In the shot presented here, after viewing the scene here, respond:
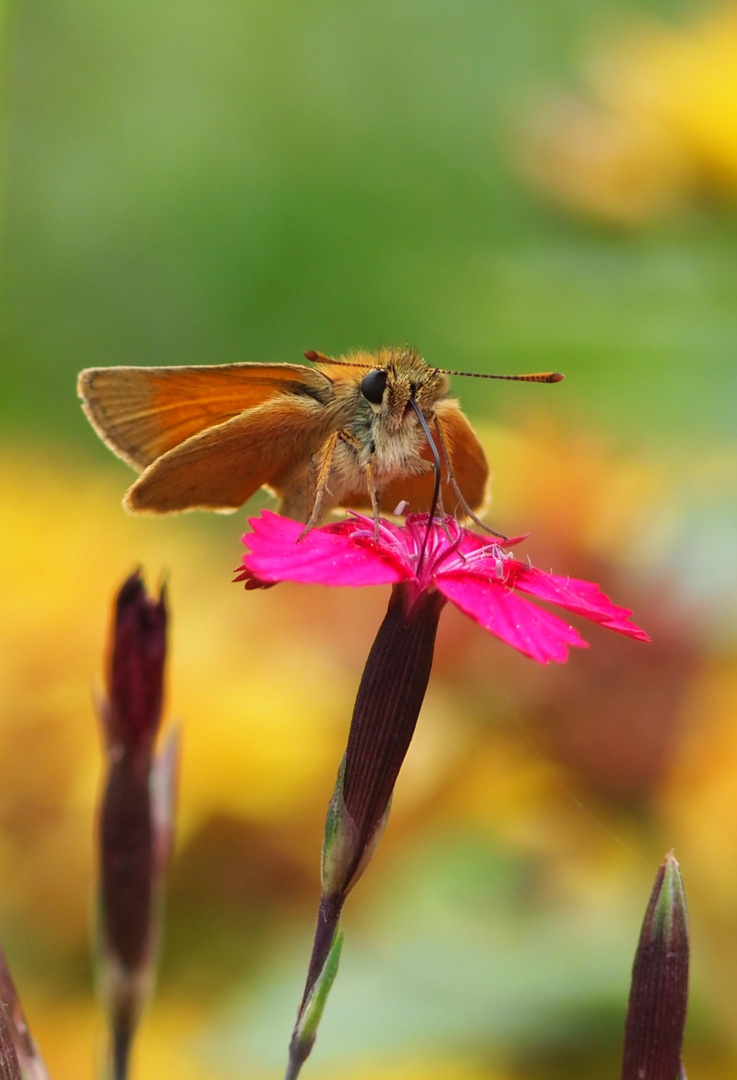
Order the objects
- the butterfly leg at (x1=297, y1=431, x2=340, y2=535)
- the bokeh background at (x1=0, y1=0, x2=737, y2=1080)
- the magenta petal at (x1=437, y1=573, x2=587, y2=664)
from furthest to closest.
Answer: the bokeh background at (x1=0, y1=0, x2=737, y2=1080) → the butterfly leg at (x1=297, y1=431, x2=340, y2=535) → the magenta petal at (x1=437, y1=573, x2=587, y2=664)

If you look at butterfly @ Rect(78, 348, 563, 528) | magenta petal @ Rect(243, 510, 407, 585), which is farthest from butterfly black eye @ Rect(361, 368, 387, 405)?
magenta petal @ Rect(243, 510, 407, 585)

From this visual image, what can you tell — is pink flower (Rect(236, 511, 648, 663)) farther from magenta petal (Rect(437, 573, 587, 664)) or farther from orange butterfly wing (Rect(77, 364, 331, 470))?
orange butterfly wing (Rect(77, 364, 331, 470))

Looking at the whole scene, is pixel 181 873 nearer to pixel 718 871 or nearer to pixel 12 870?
pixel 12 870

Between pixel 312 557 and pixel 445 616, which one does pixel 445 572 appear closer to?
pixel 312 557

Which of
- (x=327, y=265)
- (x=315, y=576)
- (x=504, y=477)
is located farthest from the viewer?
(x=327, y=265)

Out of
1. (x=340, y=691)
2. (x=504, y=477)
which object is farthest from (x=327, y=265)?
(x=340, y=691)

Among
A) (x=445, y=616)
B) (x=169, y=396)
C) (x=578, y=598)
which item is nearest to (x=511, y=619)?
(x=578, y=598)
